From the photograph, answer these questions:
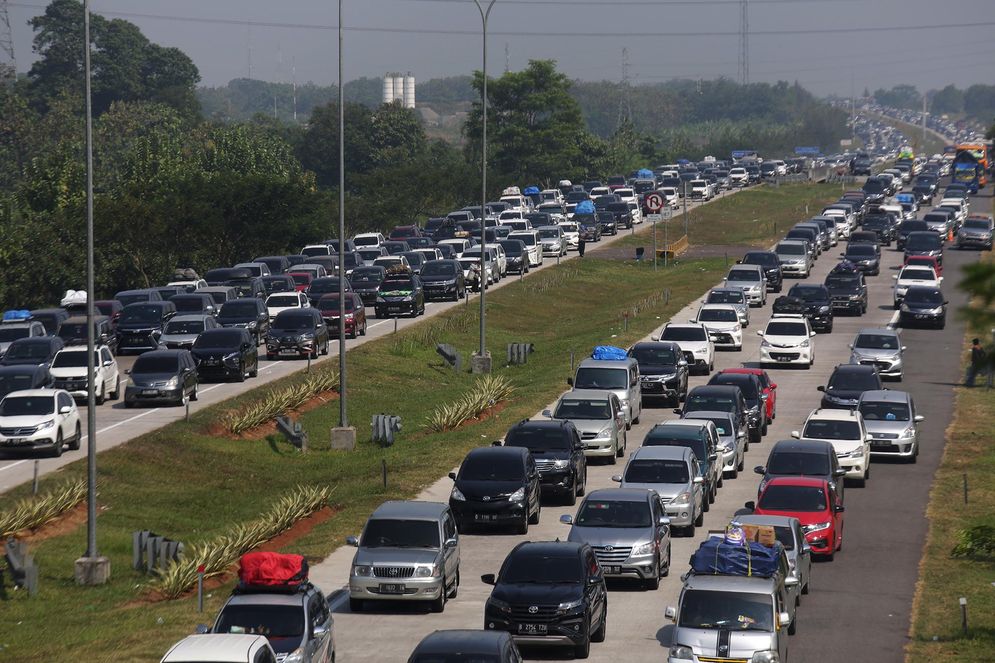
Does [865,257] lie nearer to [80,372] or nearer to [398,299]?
[398,299]

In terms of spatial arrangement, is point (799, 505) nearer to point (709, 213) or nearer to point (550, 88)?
point (709, 213)

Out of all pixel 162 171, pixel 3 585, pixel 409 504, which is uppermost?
pixel 162 171

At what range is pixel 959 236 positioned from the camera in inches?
3607

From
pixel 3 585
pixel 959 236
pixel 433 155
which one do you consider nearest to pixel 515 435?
pixel 3 585

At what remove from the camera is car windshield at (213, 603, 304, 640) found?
776 inches

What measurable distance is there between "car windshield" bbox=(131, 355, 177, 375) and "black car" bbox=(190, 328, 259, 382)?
4.38m

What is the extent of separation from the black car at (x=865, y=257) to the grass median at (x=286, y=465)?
26.4 ft

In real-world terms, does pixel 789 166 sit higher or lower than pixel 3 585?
higher

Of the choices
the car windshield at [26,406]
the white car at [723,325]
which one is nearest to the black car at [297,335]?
the white car at [723,325]

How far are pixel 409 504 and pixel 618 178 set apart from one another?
12018 cm

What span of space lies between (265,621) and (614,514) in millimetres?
8684

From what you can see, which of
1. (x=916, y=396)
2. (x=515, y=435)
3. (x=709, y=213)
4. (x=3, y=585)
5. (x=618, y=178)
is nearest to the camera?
(x=3, y=585)

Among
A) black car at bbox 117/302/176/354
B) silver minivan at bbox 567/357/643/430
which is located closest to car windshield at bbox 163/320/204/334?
black car at bbox 117/302/176/354

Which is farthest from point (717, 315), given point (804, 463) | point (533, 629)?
point (533, 629)
